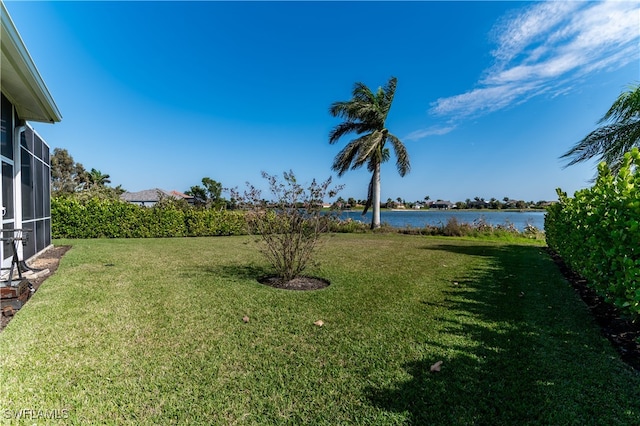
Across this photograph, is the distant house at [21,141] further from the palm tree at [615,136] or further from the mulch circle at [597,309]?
the palm tree at [615,136]

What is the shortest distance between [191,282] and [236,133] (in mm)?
18713

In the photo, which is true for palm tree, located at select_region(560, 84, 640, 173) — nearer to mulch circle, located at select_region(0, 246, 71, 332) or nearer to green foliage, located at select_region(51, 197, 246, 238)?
green foliage, located at select_region(51, 197, 246, 238)

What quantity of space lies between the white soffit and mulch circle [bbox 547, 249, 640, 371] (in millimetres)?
6885

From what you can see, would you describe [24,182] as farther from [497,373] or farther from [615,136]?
[615,136]

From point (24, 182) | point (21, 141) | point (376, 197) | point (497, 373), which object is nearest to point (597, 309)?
point (497, 373)

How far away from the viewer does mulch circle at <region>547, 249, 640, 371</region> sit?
2.75m

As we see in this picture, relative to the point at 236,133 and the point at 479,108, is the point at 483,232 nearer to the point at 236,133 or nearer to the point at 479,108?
the point at 479,108

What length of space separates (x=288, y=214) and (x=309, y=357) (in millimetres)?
2910

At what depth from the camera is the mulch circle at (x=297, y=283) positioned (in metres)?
5.20

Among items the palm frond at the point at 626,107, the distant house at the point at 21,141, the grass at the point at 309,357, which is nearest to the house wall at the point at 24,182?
the distant house at the point at 21,141

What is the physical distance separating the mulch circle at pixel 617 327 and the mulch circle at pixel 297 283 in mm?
3751

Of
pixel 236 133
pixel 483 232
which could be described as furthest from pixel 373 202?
Answer: pixel 236 133

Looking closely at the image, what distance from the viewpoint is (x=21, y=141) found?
256 inches

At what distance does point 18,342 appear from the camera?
2816 millimetres
